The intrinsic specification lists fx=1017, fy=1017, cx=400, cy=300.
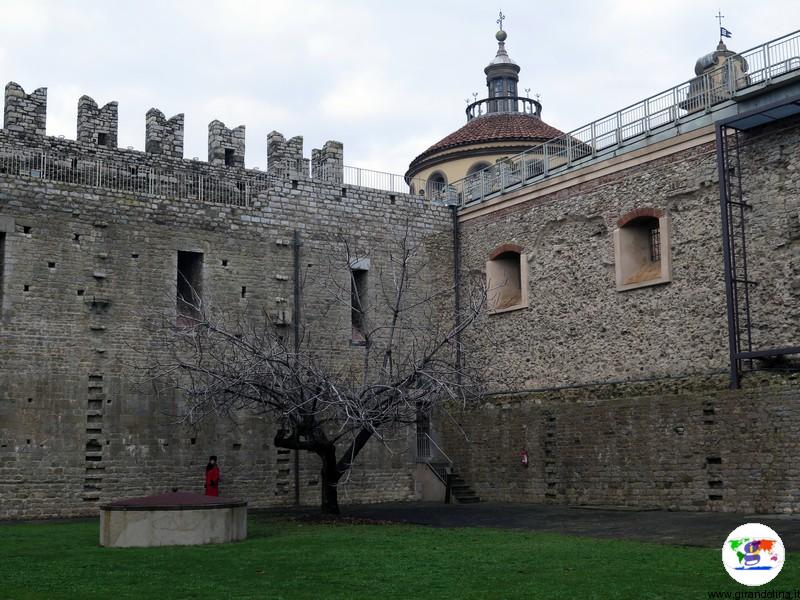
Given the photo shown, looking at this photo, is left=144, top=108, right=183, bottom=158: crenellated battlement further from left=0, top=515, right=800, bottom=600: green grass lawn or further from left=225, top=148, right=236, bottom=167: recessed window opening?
left=0, top=515, right=800, bottom=600: green grass lawn

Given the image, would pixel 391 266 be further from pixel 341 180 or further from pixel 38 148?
pixel 38 148

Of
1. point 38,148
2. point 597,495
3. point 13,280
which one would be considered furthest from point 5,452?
point 597,495

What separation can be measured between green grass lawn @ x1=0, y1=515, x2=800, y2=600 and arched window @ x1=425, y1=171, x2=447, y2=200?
39.9 feet

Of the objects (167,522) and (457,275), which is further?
(457,275)

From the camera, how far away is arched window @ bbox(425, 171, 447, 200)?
2464cm

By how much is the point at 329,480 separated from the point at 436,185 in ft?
51.0

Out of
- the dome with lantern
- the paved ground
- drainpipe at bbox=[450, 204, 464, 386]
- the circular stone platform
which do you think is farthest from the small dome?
the circular stone platform

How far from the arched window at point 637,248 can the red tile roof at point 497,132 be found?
42.2 ft

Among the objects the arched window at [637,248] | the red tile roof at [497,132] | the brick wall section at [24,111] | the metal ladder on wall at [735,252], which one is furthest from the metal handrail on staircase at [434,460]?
the red tile roof at [497,132]

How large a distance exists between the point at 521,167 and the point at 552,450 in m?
6.53

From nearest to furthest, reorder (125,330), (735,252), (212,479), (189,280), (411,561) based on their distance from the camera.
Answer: (411,561)
(735,252)
(212,479)
(125,330)
(189,280)

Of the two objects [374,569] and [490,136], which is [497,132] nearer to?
[490,136]

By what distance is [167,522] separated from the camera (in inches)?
495

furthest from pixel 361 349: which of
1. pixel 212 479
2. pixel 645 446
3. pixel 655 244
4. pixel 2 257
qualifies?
pixel 2 257
